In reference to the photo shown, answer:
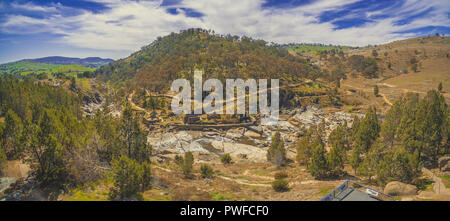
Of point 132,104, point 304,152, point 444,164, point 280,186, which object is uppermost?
point 132,104

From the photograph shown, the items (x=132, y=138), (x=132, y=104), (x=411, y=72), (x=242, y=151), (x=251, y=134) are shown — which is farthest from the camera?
(x=411, y=72)

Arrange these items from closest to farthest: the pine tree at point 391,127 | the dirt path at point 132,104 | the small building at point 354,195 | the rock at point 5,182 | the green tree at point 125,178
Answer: the small building at point 354,195 < the green tree at point 125,178 < the rock at point 5,182 < the pine tree at point 391,127 < the dirt path at point 132,104

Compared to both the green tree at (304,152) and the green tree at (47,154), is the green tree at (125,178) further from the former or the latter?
the green tree at (304,152)

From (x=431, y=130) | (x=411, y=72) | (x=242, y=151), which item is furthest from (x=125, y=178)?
(x=411, y=72)

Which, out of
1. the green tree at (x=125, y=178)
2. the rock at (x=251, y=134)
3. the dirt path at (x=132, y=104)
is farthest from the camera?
the dirt path at (x=132, y=104)

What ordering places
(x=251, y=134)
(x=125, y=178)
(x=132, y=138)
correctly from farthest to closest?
1. (x=251, y=134)
2. (x=132, y=138)
3. (x=125, y=178)

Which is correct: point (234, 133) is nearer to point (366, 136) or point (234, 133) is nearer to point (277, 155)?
point (277, 155)

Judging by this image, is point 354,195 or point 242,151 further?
point 242,151

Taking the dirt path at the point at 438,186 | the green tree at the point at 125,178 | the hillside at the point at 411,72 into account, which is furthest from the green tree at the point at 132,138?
the hillside at the point at 411,72

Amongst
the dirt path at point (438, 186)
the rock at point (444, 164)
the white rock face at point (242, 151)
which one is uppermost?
the rock at point (444, 164)

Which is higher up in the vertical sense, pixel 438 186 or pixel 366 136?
pixel 366 136
